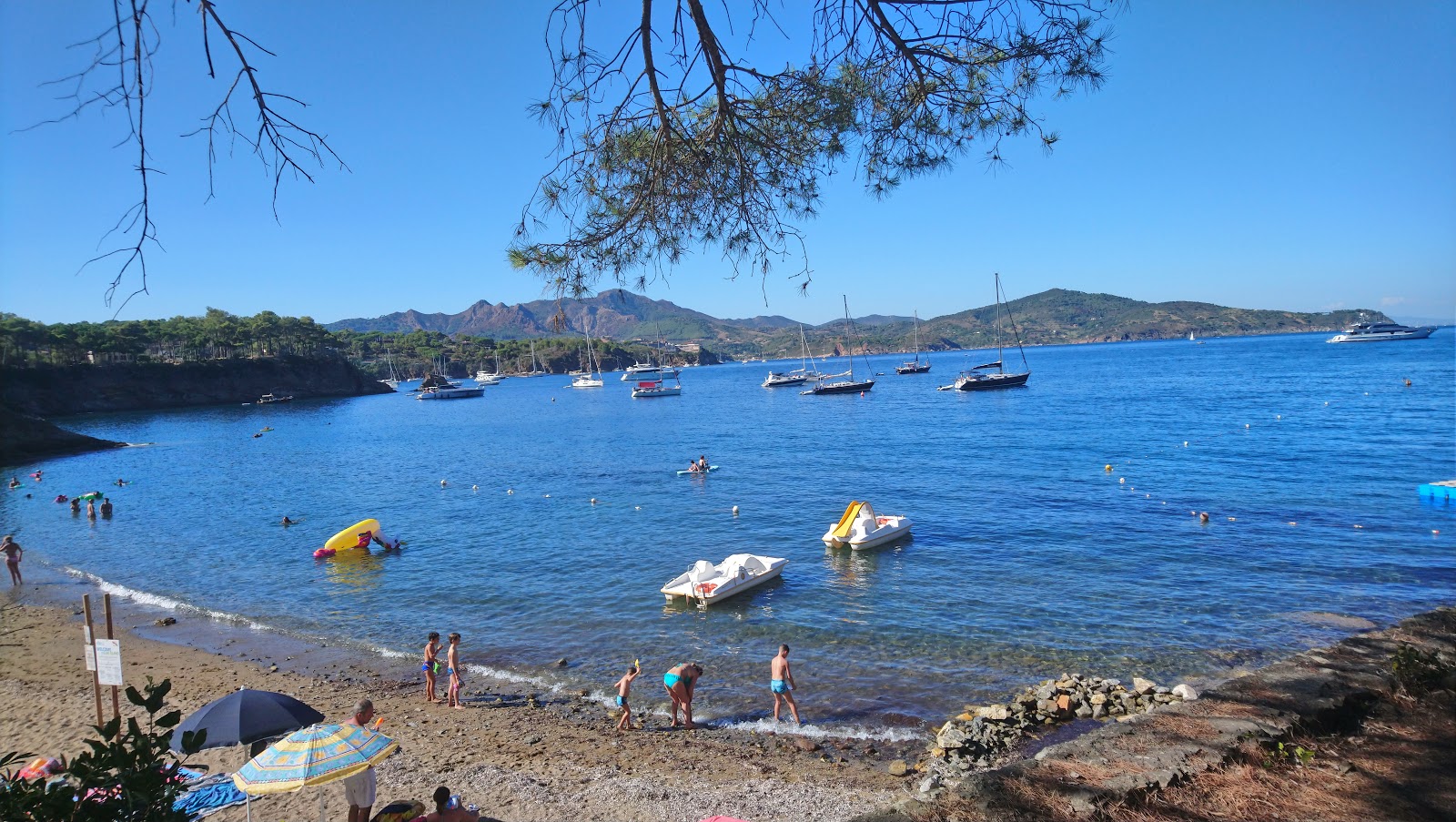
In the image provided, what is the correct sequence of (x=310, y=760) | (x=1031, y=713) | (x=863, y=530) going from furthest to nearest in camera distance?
1. (x=863, y=530)
2. (x=1031, y=713)
3. (x=310, y=760)

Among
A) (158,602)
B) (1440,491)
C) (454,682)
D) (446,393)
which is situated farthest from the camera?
(446,393)

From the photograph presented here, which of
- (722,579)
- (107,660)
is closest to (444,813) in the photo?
(107,660)

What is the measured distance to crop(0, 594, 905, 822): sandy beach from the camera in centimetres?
912

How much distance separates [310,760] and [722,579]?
35.5ft

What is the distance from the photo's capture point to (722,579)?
17438 mm

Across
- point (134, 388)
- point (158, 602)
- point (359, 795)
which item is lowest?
point (158, 602)

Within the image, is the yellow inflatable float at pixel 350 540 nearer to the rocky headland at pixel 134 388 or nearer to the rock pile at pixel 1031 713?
the rock pile at pixel 1031 713

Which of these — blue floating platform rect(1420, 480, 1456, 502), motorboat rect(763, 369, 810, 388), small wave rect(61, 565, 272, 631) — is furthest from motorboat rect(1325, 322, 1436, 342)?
small wave rect(61, 565, 272, 631)

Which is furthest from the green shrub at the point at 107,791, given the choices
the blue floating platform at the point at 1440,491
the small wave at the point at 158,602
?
the blue floating platform at the point at 1440,491

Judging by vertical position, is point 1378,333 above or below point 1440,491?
above

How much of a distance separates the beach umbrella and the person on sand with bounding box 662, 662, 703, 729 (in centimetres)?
474

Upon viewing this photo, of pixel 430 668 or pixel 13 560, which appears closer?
pixel 430 668

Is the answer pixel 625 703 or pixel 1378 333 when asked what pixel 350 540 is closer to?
pixel 625 703

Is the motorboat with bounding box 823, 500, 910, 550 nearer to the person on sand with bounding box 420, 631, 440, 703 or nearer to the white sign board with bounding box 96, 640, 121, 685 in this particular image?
the person on sand with bounding box 420, 631, 440, 703
